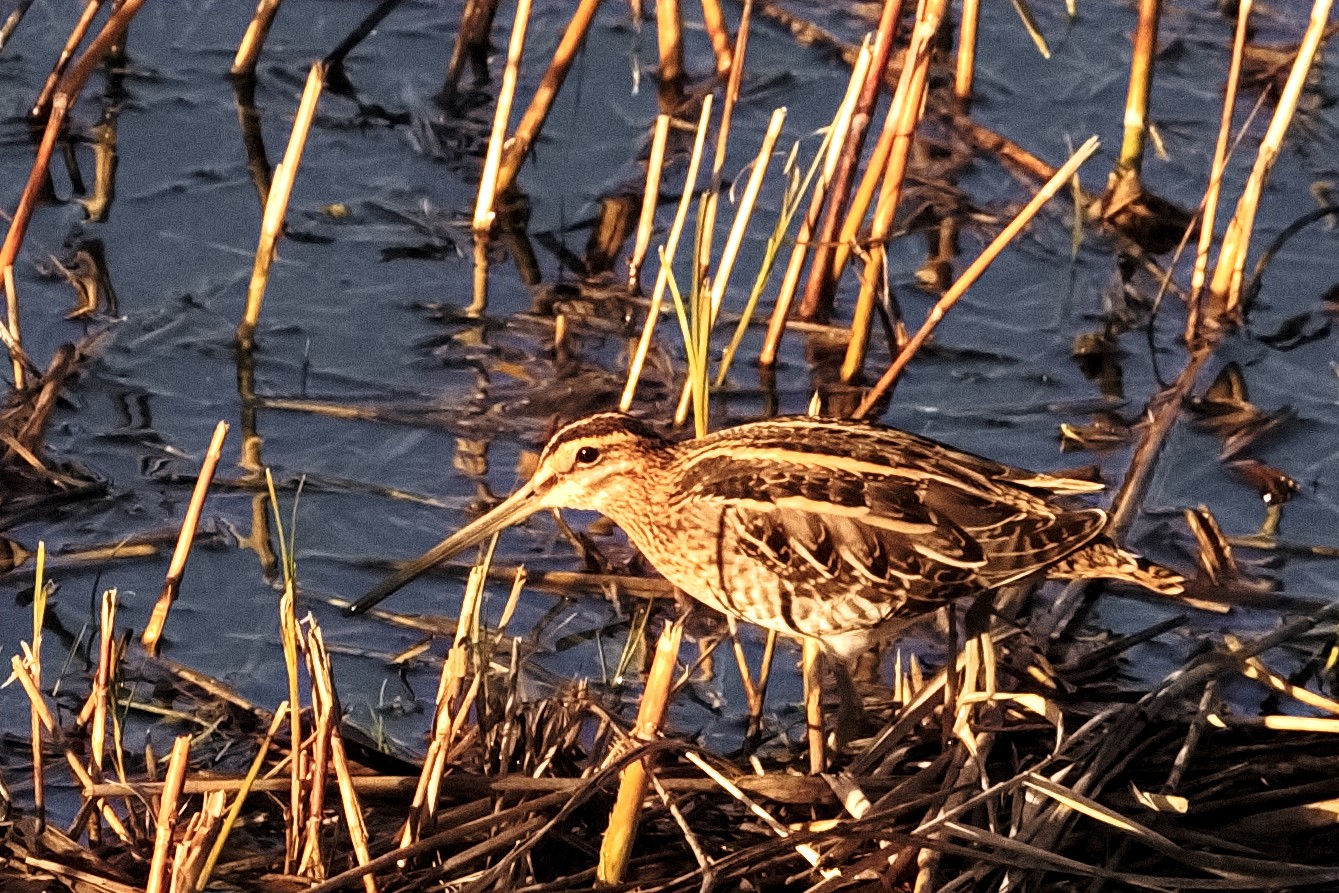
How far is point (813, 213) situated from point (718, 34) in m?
1.34

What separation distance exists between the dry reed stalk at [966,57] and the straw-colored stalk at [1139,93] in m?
0.52

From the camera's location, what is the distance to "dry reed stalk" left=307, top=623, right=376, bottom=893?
381 cm

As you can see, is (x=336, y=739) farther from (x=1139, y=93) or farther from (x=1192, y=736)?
(x=1139, y=93)

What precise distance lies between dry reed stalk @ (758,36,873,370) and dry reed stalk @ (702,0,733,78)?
1101 mm

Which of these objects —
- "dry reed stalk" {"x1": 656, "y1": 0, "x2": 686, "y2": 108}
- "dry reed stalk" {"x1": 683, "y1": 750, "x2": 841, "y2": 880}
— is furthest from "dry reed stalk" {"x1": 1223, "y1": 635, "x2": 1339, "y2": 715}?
"dry reed stalk" {"x1": 656, "y1": 0, "x2": 686, "y2": 108}

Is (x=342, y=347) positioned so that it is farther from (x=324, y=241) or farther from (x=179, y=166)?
(x=179, y=166)

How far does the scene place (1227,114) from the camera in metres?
6.29

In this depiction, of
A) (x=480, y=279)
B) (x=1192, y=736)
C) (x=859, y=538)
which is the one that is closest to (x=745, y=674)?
(x=859, y=538)

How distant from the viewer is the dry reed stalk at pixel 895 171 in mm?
5699

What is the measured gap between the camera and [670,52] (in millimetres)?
7348

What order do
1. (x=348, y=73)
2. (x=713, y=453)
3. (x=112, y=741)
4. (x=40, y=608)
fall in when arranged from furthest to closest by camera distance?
(x=348, y=73) < (x=713, y=453) < (x=112, y=741) < (x=40, y=608)

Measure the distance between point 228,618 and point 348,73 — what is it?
9.27 ft

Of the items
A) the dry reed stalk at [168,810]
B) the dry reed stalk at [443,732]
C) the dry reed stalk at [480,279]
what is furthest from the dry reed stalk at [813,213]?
the dry reed stalk at [168,810]

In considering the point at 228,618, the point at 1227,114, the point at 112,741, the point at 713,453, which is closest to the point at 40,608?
the point at 112,741
